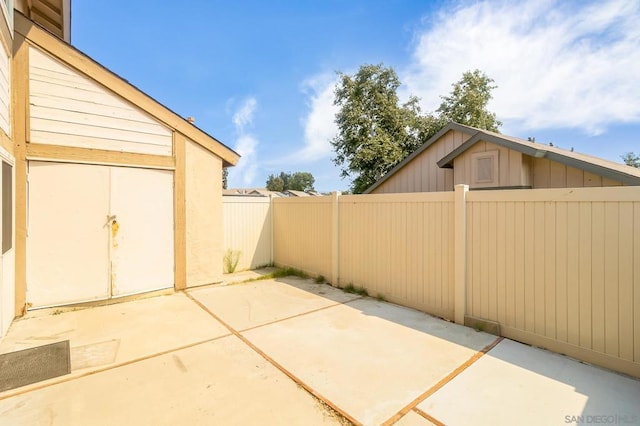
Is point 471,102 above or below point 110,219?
above

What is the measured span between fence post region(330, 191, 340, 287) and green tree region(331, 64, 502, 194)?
9.91 m

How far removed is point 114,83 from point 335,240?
15.6 ft

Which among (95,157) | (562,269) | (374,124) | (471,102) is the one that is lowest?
(562,269)

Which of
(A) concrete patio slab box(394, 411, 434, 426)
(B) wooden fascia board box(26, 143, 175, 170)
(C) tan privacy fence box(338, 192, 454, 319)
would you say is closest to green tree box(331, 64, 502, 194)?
(C) tan privacy fence box(338, 192, 454, 319)

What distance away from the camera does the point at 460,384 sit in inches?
97.6

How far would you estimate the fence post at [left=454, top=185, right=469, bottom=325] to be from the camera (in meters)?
3.84

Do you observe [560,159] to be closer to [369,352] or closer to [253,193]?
[369,352]

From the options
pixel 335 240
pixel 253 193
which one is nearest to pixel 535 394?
pixel 335 240

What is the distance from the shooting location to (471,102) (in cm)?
1739

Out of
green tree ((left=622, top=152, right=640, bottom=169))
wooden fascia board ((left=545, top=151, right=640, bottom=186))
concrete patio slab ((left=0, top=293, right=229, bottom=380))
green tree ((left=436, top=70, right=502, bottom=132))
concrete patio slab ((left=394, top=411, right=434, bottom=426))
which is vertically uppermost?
green tree ((left=436, top=70, right=502, bottom=132))

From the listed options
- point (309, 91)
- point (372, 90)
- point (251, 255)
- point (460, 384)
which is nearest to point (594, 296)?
point (460, 384)

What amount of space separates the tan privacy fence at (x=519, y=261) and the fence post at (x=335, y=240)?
391mm

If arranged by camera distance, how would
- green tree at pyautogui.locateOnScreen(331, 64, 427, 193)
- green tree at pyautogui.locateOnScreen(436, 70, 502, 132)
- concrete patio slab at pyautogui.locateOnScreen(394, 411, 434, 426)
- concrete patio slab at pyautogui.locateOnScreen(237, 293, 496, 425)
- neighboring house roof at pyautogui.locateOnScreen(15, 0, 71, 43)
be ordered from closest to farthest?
concrete patio slab at pyautogui.locateOnScreen(394, 411, 434, 426) → concrete patio slab at pyautogui.locateOnScreen(237, 293, 496, 425) → neighboring house roof at pyautogui.locateOnScreen(15, 0, 71, 43) → green tree at pyautogui.locateOnScreen(331, 64, 427, 193) → green tree at pyautogui.locateOnScreen(436, 70, 502, 132)

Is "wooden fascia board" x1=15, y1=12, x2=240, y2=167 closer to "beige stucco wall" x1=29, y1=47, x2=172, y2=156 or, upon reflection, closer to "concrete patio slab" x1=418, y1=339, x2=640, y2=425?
"beige stucco wall" x1=29, y1=47, x2=172, y2=156
